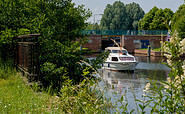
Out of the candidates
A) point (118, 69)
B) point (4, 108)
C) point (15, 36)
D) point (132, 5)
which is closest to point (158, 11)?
point (132, 5)

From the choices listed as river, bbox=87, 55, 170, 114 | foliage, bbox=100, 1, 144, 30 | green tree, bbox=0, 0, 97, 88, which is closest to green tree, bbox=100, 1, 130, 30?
foliage, bbox=100, 1, 144, 30

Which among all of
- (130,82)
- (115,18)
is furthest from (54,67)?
(115,18)

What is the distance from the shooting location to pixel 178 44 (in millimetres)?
2773

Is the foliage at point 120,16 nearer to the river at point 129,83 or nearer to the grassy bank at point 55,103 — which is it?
the river at point 129,83

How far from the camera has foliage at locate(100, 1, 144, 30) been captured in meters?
70.8

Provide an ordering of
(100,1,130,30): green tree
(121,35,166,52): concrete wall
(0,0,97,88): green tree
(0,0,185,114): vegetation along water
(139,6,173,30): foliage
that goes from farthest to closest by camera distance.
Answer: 1. (100,1,130,30): green tree
2. (139,6,173,30): foliage
3. (121,35,166,52): concrete wall
4. (0,0,97,88): green tree
5. (0,0,185,114): vegetation along water

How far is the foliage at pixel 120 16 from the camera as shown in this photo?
70750 mm

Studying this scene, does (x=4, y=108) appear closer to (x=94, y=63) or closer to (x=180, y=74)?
(x=180, y=74)

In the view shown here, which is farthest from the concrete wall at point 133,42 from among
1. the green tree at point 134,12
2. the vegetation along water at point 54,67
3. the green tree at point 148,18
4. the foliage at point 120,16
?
the vegetation along water at point 54,67

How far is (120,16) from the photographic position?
235 feet

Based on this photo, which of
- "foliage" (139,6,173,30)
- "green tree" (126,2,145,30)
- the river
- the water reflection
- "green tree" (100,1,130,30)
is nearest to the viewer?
the river

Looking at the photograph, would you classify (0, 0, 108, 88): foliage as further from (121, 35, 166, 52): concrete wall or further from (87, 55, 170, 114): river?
(121, 35, 166, 52): concrete wall

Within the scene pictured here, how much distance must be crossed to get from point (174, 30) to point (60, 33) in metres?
7.11

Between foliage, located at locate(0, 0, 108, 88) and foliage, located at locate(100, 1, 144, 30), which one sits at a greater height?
foliage, located at locate(100, 1, 144, 30)
